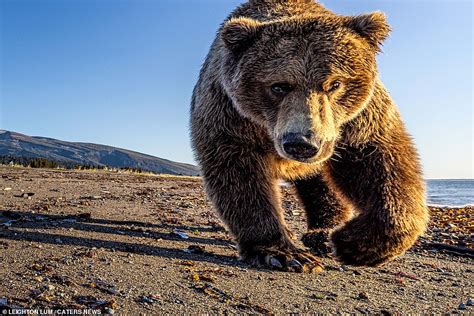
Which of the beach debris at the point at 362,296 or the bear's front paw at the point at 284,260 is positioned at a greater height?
the bear's front paw at the point at 284,260

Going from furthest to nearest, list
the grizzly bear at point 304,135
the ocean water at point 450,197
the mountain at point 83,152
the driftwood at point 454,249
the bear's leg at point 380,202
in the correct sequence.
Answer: the mountain at point 83,152 < the ocean water at point 450,197 < the driftwood at point 454,249 < the bear's leg at point 380,202 < the grizzly bear at point 304,135

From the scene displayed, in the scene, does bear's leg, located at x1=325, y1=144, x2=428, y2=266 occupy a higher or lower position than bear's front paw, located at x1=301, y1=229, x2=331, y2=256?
higher

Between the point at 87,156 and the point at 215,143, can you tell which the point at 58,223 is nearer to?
the point at 215,143

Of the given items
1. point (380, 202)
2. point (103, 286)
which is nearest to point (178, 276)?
point (103, 286)

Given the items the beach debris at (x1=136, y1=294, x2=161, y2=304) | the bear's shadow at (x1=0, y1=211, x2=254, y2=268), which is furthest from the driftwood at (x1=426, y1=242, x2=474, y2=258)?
the beach debris at (x1=136, y1=294, x2=161, y2=304)

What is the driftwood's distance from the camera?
506 cm

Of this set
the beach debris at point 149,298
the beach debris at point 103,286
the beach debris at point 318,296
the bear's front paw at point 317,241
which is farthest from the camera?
the bear's front paw at point 317,241

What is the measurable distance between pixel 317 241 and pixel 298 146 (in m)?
1.92

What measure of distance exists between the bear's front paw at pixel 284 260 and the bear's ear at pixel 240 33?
179 centimetres

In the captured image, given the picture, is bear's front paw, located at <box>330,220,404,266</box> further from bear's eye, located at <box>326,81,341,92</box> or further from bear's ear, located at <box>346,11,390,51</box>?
bear's ear, located at <box>346,11,390,51</box>

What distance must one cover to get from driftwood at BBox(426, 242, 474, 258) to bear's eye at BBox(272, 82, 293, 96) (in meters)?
2.93

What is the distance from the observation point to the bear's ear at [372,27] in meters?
4.02

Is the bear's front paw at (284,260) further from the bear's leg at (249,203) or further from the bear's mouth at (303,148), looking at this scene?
the bear's mouth at (303,148)

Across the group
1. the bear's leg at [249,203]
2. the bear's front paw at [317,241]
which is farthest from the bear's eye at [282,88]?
the bear's front paw at [317,241]
